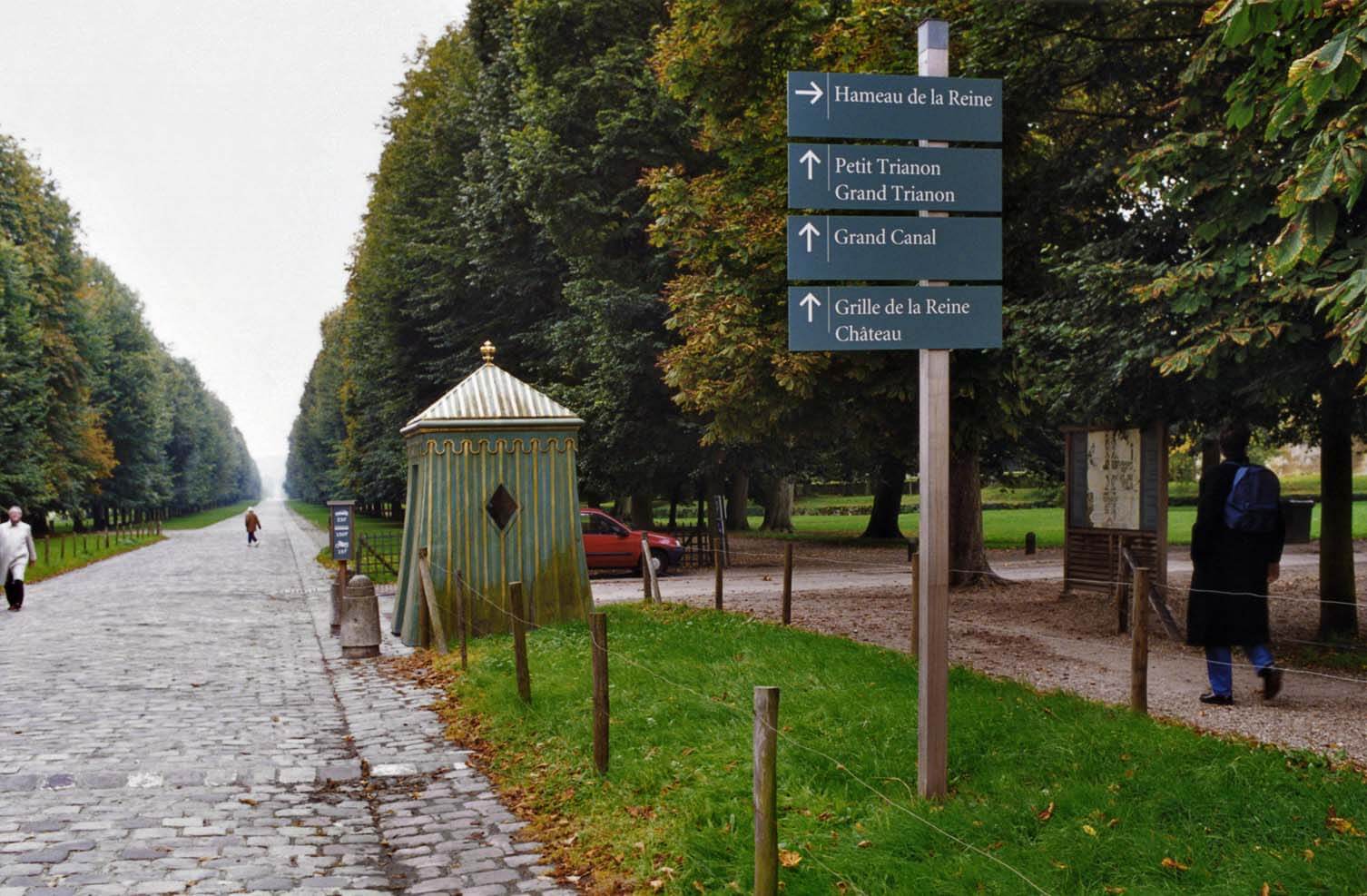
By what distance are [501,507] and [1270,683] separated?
7.87m

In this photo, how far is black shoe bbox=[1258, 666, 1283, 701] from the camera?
953 cm

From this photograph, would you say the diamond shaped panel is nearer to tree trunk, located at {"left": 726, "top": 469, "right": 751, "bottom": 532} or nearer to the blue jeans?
the blue jeans

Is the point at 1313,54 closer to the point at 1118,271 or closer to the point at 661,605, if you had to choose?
the point at 1118,271

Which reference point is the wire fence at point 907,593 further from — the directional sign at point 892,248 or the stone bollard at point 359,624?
the directional sign at point 892,248

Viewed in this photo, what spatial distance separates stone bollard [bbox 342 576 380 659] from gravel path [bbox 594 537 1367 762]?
16.9ft

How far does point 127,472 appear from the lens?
65.5 metres

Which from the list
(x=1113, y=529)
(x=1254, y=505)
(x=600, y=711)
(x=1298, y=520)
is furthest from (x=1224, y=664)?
(x=1298, y=520)

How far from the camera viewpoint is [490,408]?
1408cm

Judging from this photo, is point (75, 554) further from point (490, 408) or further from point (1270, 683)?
point (1270, 683)

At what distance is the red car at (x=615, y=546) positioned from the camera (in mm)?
25625

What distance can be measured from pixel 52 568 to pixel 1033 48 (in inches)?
1069

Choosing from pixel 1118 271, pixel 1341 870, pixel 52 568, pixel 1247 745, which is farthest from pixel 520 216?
pixel 1341 870

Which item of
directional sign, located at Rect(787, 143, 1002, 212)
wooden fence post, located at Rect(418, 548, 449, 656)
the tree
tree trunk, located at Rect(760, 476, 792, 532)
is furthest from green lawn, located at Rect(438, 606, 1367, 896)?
tree trunk, located at Rect(760, 476, 792, 532)

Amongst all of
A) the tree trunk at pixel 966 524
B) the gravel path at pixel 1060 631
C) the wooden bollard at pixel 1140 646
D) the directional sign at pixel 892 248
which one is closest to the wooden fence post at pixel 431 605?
the gravel path at pixel 1060 631
